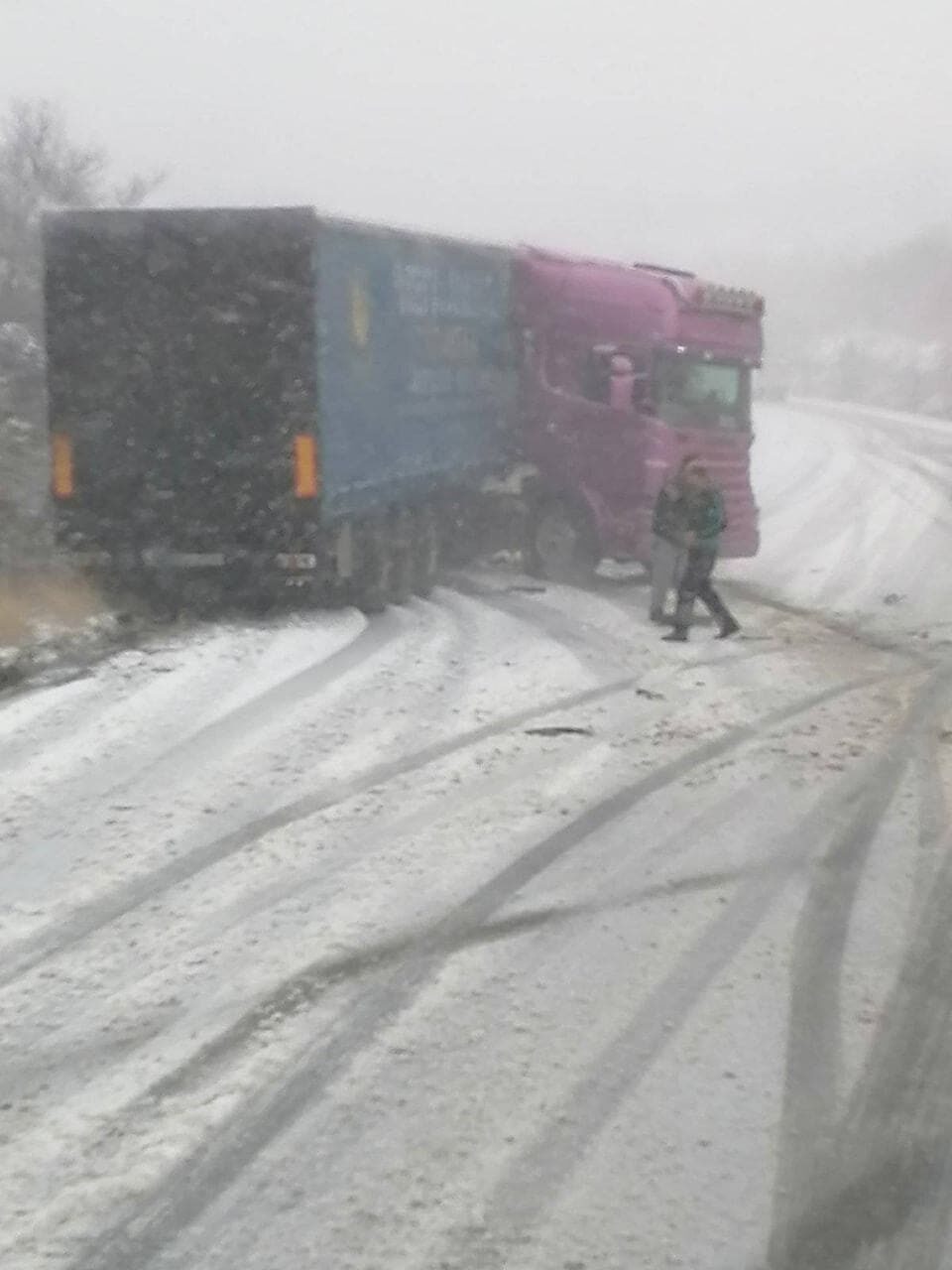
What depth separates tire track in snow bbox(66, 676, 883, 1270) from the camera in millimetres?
4863

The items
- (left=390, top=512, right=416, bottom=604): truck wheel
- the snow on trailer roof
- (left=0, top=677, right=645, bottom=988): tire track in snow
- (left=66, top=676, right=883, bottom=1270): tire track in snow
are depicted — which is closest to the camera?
(left=66, top=676, right=883, bottom=1270): tire track in snow

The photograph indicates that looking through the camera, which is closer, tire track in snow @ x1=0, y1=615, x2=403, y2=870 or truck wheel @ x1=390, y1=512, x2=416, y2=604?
tire track in snow @ x1=0, y1=615, x2=403, y2=870

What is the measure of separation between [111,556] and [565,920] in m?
8.64

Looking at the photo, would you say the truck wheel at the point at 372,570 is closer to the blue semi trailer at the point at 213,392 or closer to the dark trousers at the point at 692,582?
the blue semi trailer at the point at 213,392

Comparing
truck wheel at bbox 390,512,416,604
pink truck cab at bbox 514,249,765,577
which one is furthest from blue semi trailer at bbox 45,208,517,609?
pink truck cab at bbox 514,249,765,577

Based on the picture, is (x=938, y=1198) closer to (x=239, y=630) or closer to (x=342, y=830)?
(x=342, y=830)

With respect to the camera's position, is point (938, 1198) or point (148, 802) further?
point (148, 802)

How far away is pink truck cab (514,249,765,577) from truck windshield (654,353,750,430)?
14 mm

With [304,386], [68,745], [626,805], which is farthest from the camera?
[304,386]

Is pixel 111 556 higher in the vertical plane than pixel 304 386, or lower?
lower

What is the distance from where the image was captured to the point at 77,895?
7.79 meters

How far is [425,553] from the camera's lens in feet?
60.1

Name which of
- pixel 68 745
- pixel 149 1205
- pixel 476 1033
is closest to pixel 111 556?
pixel 68 745

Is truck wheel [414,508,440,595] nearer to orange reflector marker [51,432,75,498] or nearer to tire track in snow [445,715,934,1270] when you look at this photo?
orange reflector marker [51,432,75,498]
